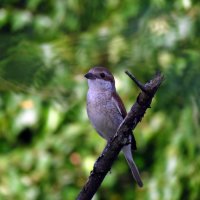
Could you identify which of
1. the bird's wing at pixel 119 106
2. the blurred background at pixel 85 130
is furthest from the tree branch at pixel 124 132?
the blurred background at pixel 85 130

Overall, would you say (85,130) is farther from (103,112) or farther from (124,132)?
(124,132)

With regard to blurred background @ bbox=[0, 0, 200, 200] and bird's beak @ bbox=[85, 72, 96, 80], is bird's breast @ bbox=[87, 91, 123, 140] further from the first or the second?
blurred background @ bbox=[0, 0, 200, 200]

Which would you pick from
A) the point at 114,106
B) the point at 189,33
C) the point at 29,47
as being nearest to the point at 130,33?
the point at 29,47

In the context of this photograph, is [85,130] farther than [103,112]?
Yes

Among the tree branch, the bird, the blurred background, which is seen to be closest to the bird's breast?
the bird

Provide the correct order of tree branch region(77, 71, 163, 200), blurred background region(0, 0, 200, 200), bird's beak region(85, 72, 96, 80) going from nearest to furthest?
tree branch region(77, 71, 163, 200), bird's beak region(85, 72, 96, 80), blurred background region(0, 0, 200, 200)

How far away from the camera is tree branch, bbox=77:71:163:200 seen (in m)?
1.67

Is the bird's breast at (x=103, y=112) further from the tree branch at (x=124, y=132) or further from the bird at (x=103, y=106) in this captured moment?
the tree branch at (x=124, y=132)

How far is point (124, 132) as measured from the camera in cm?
176

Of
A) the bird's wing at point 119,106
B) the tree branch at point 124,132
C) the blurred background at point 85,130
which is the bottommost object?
the tree branch at point 124,132

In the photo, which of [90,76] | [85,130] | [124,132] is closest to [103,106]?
[90,76]

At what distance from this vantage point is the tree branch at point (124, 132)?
167cm

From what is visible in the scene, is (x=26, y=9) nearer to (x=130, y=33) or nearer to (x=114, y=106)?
(x=114, y=106)

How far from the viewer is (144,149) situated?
17.7 feet
